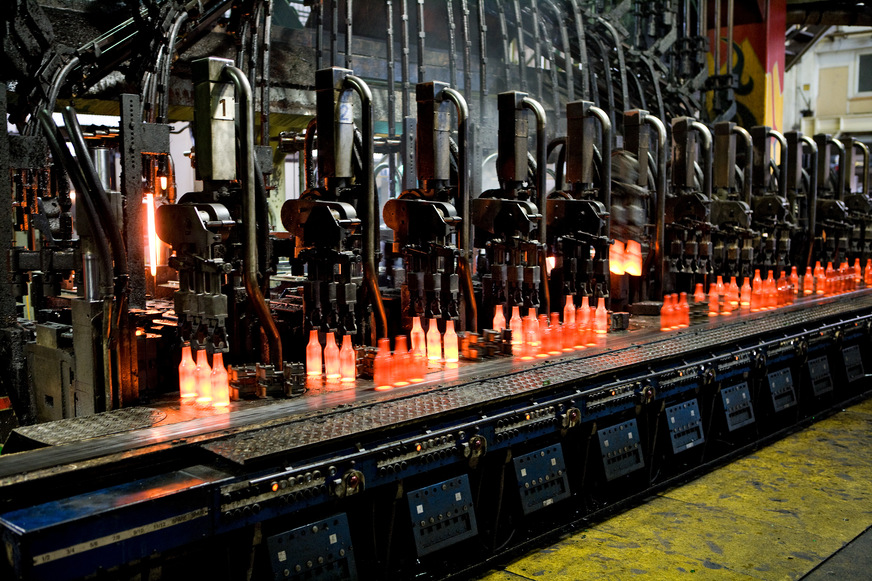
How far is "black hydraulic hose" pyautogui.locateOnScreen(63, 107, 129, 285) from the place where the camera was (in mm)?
3529

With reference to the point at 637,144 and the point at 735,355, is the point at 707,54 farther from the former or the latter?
the point at 735,355

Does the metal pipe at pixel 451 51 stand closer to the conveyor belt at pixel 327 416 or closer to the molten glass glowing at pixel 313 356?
the conveyor belt at pixel 327 416

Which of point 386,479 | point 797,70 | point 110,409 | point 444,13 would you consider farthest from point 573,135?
point 797,70

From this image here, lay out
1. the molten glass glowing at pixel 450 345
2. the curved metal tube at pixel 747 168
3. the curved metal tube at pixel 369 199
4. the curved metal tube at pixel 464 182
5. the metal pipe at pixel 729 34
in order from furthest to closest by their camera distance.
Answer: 1. the metal pipe at pixel 729 34
2. the curved metal tube at pixel 747 168
3. the curved metal tube at pixel 464 182
4. the molten glass glowing at pixel 450 345
5. the curved metal tube at pixel 369 199

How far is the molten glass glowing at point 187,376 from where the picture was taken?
12.0ft

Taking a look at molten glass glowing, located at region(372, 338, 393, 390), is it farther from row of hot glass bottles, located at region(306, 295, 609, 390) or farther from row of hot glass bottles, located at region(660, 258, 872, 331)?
row of hot glass bottles, located at region(660, 258, 872, 331)

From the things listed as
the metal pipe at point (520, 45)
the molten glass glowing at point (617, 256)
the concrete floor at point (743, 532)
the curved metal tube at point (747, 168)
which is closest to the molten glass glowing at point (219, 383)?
the concrete floor at point (743, 532)

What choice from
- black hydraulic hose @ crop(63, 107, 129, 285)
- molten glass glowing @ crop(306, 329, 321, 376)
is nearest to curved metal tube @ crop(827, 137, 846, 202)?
molten glass glowing @ crop(306, 329, 321, 376)

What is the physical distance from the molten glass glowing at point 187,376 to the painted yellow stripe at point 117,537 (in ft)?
3.12

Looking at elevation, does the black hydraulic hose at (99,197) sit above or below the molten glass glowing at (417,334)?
above

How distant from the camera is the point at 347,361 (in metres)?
4.15

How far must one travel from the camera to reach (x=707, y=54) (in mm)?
12805

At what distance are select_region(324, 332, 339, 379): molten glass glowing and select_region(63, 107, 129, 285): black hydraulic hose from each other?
3.24 ft

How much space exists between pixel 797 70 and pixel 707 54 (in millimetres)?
12418
